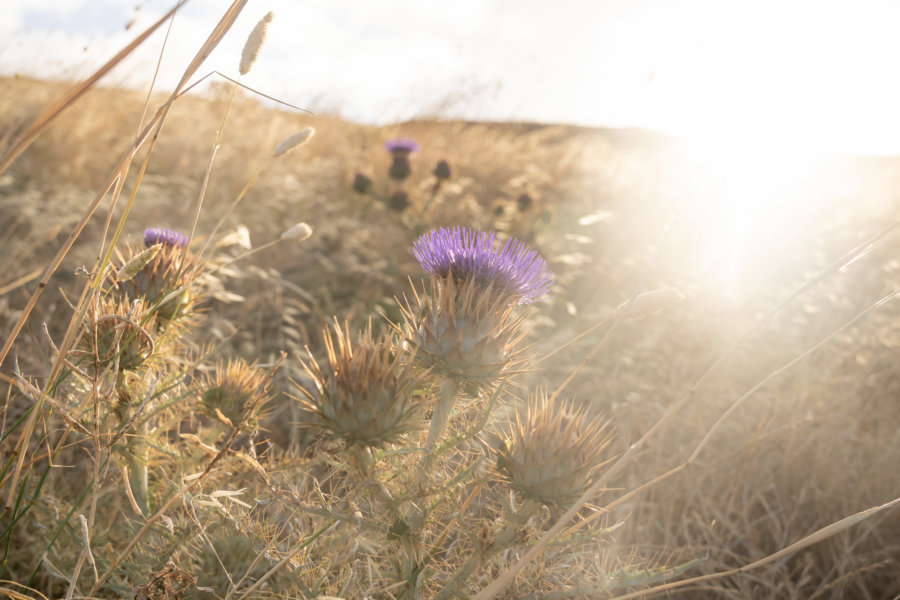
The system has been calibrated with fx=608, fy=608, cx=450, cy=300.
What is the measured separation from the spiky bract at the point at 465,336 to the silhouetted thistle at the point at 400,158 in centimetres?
450

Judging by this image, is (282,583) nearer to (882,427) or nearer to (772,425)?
(772,425)

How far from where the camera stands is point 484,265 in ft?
6.85

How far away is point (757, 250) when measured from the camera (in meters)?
7.32

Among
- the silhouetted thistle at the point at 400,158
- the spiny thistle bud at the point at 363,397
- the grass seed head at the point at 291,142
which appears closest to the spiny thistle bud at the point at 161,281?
the grass seed head at the point at 291,142

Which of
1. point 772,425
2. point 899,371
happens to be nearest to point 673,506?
point 772,425

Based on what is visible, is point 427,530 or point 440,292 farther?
point 440,292

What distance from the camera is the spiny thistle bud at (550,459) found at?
6.01ft

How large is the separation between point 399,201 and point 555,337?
2.30m

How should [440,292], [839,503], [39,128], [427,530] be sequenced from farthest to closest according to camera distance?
[839,503]
[440,292]
[427,530]
[39,128]

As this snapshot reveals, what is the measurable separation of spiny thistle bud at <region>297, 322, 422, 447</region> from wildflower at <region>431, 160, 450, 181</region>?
14.9 feet

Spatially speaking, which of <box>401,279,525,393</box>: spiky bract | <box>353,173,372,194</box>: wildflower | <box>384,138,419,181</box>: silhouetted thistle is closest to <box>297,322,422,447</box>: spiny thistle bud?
<box>401,279,525,393</box>: spiky bract

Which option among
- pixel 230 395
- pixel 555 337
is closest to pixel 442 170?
pixel 555 337

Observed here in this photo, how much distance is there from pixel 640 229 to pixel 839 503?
436 centimetres

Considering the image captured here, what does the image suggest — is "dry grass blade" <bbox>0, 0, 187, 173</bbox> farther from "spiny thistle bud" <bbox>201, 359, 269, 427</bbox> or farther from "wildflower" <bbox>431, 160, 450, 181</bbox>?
"wildflower" <bbox>431, 160, 450, 181</bbox>
